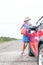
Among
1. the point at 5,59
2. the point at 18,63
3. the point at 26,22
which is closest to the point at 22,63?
the point at 18,63

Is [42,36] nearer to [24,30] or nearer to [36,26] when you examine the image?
[36,26]

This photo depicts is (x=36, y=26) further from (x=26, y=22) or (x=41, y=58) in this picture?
(x=41, y=58)

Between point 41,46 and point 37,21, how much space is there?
2.49 meters

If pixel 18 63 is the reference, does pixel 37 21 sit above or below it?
above

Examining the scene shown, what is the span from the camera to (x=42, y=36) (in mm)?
10750

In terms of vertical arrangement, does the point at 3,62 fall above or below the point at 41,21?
below

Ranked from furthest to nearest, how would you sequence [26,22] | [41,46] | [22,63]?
[26,22], [22,63], [41,46]

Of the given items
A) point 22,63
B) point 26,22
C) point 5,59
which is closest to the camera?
point 22,63

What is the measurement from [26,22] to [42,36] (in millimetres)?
3858

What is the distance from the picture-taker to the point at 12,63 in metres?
12.3

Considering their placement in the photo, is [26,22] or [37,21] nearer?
[37,21]

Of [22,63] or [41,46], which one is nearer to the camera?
[41,46]

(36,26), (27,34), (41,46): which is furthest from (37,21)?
(41,46)

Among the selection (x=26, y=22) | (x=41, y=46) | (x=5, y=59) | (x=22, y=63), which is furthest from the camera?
(x=26, y=22)
